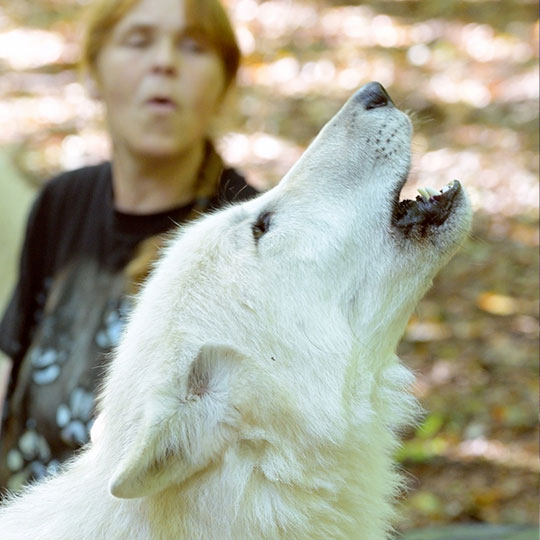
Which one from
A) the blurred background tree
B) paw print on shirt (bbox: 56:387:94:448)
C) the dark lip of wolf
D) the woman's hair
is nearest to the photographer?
the dark lip of wolf

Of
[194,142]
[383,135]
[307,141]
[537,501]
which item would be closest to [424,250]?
[383,135]

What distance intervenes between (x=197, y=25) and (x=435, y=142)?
4678mm

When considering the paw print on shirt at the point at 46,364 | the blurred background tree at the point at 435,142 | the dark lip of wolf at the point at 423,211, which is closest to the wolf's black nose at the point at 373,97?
the dark lip of wolf at the point at 423,211

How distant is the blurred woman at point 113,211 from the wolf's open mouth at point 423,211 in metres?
1.10

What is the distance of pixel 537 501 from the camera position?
507cm

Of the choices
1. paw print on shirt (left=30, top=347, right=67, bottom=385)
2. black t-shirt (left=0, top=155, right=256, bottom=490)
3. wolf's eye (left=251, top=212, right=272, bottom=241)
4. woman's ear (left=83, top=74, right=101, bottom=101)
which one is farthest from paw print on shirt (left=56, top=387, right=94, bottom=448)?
woman's ear (left=83, top=74, right=101, bottom=101)

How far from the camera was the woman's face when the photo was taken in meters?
3.82

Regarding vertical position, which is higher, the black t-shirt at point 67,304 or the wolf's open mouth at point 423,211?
the wolf's open mouth at point 423,211

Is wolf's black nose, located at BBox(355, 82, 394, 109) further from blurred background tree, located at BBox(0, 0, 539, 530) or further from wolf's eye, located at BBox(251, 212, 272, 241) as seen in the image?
blurred background tree, located at BBox(0, 0, 539, 530)

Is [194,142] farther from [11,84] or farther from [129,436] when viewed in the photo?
[11,84]

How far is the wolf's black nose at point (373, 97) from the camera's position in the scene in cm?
295

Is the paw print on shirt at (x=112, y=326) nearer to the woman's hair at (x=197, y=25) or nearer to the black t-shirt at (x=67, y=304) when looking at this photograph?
the black t-shirt at (x=67, y=304)

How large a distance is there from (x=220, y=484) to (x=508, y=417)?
3691 millimetres

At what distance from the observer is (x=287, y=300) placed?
258cm
